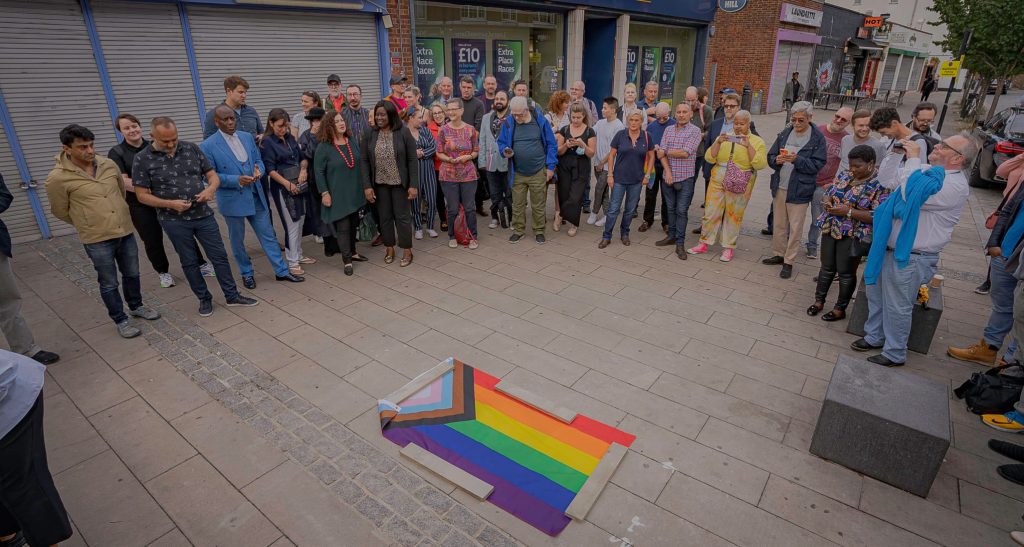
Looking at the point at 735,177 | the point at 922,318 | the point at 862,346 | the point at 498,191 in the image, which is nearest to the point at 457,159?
the point at 498,191

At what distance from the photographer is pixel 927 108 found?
6.05m

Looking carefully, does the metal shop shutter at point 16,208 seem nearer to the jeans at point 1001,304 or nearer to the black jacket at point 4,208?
the black jacket at point 4,208

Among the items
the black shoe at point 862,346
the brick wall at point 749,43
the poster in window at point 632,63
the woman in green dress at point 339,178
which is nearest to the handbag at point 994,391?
the black shoe at point 862,346

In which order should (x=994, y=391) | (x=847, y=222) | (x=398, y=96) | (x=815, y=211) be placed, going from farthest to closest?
(x=398, y=96)
(x=815, y=211)
(x=847, y=222)
(x=994, y=391)

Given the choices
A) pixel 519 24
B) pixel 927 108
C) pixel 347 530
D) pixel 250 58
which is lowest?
pixel 347 530

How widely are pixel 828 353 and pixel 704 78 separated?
1760cm

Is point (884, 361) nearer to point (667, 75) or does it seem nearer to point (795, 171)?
point (795, 171)

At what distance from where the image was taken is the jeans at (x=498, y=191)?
7.86 meters

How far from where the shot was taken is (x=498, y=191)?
318 inches

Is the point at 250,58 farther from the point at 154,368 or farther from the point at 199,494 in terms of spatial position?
the point at 199,494

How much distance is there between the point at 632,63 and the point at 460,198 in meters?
A: 12.4

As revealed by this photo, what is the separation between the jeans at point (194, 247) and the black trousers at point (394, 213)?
6.10 feet

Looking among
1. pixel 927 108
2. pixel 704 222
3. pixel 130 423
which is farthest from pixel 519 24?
pixel 130 423

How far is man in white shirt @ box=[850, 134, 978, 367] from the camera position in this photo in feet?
13.5
